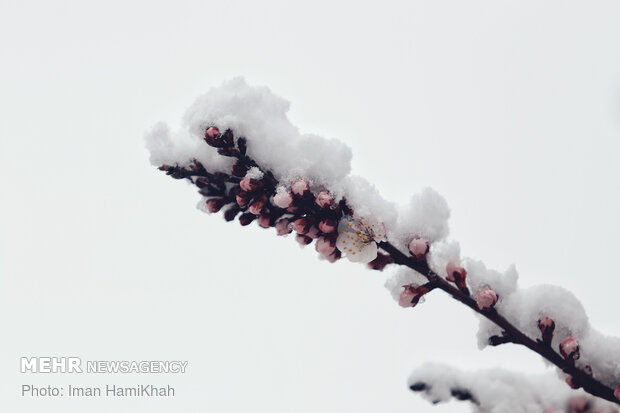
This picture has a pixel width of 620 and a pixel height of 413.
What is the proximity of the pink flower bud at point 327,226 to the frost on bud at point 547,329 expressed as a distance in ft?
2.11

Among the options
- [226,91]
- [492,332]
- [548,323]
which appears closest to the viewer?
[548,323]

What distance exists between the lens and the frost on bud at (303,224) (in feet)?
5.53

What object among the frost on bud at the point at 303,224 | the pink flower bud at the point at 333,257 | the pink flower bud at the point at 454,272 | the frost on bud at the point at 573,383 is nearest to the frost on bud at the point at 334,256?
the pink flower bud at the point at 333,257

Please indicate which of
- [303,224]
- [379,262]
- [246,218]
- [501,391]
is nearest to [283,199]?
[303,224]

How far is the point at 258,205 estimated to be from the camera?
5.60 feet

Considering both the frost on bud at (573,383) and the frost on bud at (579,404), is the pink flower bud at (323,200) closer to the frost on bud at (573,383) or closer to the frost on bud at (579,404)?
the frost on bud at (573,383)

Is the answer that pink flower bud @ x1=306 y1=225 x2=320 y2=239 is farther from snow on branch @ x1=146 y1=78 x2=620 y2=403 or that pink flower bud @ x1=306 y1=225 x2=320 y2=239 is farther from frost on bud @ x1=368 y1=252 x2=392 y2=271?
frost on bud @ x1=368 y1=252 x2=392 y2=271

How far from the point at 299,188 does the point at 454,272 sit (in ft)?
1.69

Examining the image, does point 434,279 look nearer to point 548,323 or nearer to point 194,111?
point 548,323

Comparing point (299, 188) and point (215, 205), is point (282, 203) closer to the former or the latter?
point (299, 188)

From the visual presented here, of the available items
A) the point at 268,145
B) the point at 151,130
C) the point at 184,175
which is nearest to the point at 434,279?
the point at 268,145

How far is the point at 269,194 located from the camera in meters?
1.72

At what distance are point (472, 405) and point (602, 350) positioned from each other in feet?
2.44

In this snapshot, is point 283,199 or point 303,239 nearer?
point 283,199
